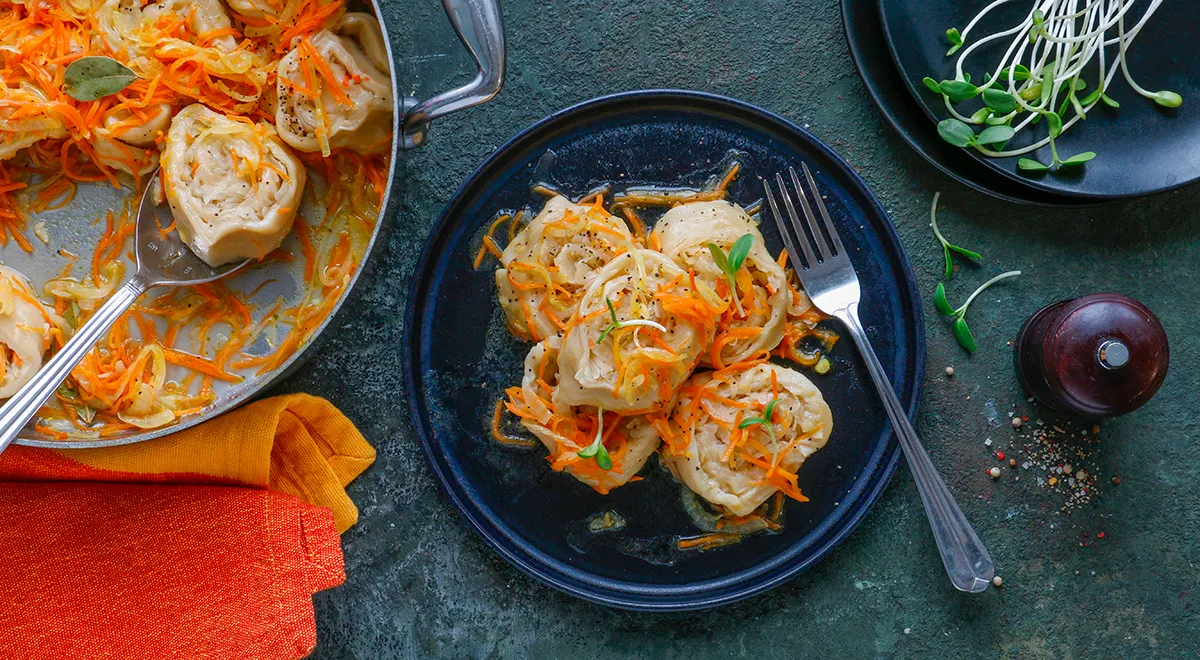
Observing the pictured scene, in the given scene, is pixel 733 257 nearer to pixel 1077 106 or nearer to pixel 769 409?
pixel 769 409

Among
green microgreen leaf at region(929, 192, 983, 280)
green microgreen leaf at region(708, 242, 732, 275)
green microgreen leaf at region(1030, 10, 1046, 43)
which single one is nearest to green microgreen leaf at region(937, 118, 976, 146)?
green microgreen leaf at region(929, 192, 983, 280)

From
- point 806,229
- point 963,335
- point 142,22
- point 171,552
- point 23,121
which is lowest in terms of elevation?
point 171,552

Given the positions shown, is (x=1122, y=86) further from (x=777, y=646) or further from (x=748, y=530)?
(x=777, y=646)

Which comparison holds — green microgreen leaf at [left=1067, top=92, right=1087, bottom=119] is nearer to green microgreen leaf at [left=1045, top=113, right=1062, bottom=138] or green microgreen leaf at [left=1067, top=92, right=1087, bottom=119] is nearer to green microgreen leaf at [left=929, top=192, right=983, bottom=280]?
green microgreen leaf at [left=1045, top=113, right=1062, bottom=138]

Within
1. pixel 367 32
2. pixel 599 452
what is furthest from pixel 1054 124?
pixel 367 32

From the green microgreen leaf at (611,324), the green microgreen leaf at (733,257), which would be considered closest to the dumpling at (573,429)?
the green microgreen leaf at (611,324)

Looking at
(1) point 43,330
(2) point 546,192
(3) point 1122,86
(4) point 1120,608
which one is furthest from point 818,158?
(1) point 43,330
